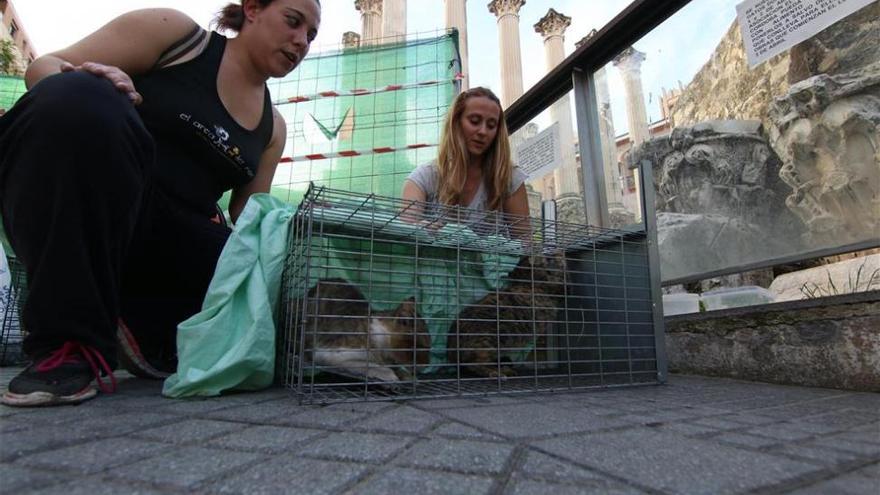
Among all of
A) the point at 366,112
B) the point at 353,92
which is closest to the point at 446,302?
the point at 366,112

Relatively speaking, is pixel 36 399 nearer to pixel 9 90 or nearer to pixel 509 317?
pixel 509 317

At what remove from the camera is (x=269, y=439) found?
809 mm

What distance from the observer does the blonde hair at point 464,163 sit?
2213mm

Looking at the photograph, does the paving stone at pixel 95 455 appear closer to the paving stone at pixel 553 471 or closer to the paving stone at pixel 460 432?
the paving stone at pixel 460 432

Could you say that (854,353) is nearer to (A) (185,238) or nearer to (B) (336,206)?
(B) (336,206)

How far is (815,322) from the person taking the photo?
1663 mm

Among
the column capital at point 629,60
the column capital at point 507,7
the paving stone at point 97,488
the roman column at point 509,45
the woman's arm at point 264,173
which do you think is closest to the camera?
the paving stone at point 97,488

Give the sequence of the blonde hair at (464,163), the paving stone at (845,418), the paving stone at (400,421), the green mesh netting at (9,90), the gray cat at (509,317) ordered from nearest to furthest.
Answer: the paving stone at (400,421)
the paving stone at (845,418)
the gray cat at (509,317)
the blonde hair at (464,163)
the green mesh netting at (9,90)

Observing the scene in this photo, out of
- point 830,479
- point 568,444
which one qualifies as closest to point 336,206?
point 568,444

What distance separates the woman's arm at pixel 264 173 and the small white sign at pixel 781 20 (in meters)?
2.10

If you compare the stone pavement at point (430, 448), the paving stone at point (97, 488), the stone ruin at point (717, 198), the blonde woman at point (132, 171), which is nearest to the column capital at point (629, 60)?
the stone ruin at point (717, 198)

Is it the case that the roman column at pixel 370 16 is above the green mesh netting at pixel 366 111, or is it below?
above

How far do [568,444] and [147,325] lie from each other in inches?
62.0

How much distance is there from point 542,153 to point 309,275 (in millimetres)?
2129
